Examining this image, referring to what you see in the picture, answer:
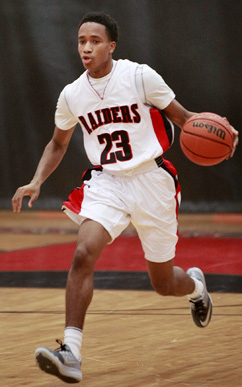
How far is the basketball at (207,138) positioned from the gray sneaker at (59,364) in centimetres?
137

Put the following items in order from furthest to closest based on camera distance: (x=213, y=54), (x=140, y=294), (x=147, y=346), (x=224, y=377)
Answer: (x=213, y=54), (x=140, y=294), (x=147, y=346), (x=224, y=377)

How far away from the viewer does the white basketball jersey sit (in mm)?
4547

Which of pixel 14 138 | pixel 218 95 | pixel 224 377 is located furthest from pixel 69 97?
pixel 14 138

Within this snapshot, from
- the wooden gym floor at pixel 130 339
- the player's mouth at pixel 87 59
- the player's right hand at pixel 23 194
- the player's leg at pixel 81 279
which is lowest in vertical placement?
the wooden gym floor at pixel 130 339

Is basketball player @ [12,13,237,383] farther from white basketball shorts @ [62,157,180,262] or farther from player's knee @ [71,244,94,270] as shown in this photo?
player's knee @ [71,244,94,270]

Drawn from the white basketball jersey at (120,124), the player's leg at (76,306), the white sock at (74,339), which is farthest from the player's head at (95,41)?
the white sock at (74,339)

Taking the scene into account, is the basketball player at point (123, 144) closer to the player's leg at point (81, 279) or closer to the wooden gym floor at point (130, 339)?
the player's leg at point (81, 279)

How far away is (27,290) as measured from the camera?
680cm

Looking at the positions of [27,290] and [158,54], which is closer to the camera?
[27,290]

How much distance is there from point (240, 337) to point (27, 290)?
242 centimetres

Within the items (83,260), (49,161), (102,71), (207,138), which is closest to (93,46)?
(102,71)

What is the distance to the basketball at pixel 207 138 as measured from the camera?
172 inches

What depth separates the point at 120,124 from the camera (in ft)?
15.0

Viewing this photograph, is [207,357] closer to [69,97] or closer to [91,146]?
[91,146]
